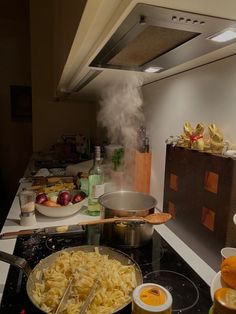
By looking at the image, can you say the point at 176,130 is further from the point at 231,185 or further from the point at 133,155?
the point at 231,185

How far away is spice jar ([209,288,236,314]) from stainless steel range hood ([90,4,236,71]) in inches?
21.5

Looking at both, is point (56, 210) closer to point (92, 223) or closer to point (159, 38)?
point (92, 223)

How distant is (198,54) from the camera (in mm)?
Answer: 767

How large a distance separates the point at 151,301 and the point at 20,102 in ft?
11.3

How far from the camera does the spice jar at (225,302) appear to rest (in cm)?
42

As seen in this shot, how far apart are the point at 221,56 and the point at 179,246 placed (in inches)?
25.1

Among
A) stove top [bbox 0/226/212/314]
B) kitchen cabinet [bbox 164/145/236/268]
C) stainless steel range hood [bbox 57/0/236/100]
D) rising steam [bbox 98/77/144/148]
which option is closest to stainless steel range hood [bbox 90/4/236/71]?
stainless steel range hood [bbox 57/0/236/100]

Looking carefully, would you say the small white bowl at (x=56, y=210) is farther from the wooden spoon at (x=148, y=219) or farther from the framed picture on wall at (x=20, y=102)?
the framed picture on wall at (x=20, y=102)

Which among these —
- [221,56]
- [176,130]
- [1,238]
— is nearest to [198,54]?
[221,56]

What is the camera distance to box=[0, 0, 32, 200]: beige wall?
3270 millimetres

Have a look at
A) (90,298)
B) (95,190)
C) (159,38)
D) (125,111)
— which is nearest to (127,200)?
(95,190)

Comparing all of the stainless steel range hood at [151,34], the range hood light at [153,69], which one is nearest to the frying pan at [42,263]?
the stainless steel range hood at [151,34]

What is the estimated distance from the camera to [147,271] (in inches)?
28.4

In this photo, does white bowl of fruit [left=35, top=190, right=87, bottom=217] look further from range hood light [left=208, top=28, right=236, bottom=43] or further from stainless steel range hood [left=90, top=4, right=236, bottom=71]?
range hood light [left=208, top=28, right=236, bottom=43]
